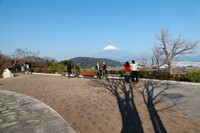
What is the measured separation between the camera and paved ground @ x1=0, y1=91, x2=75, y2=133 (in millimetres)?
3150

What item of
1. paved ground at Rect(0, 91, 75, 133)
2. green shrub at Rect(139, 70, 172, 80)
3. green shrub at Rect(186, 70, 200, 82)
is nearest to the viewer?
paved ground at Rect(0, 91, 75, 133)

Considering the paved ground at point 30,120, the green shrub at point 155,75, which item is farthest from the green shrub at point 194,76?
the paved ground at point 30,120

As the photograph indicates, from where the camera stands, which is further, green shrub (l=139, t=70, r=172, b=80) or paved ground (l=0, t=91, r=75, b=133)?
green shrub (l=139, t=70, r=172, b=80)

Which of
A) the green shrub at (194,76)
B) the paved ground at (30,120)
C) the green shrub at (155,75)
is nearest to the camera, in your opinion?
the paved ground at (30,120)

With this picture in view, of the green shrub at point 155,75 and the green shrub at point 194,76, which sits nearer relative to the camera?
the green shrub at point 194,76

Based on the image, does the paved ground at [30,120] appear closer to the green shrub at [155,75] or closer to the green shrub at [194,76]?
the green shrub at [155,75]

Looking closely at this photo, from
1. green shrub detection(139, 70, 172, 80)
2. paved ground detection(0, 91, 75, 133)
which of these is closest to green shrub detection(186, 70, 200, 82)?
green shrub detection(139, 70, 172, 80)

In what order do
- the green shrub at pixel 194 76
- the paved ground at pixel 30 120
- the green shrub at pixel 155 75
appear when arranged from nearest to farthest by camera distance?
the paved ground at pixel 30 120 < the green shrub at pixel 194 76 < the green shrub at pixel 155 75

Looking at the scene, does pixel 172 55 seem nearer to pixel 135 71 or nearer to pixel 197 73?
pixel 197 73

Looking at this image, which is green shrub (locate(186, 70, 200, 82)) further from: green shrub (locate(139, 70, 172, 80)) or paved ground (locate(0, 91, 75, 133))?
paved ground (locate(0, 91, 75, 133))

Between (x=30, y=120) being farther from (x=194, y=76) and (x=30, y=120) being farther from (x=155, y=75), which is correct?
(x=194, y=76)

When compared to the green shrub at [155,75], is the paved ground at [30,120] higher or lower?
lower

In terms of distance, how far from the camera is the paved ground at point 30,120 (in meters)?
3.15

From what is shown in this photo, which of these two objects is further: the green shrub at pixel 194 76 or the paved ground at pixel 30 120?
the green shrub at pixel 194 76
